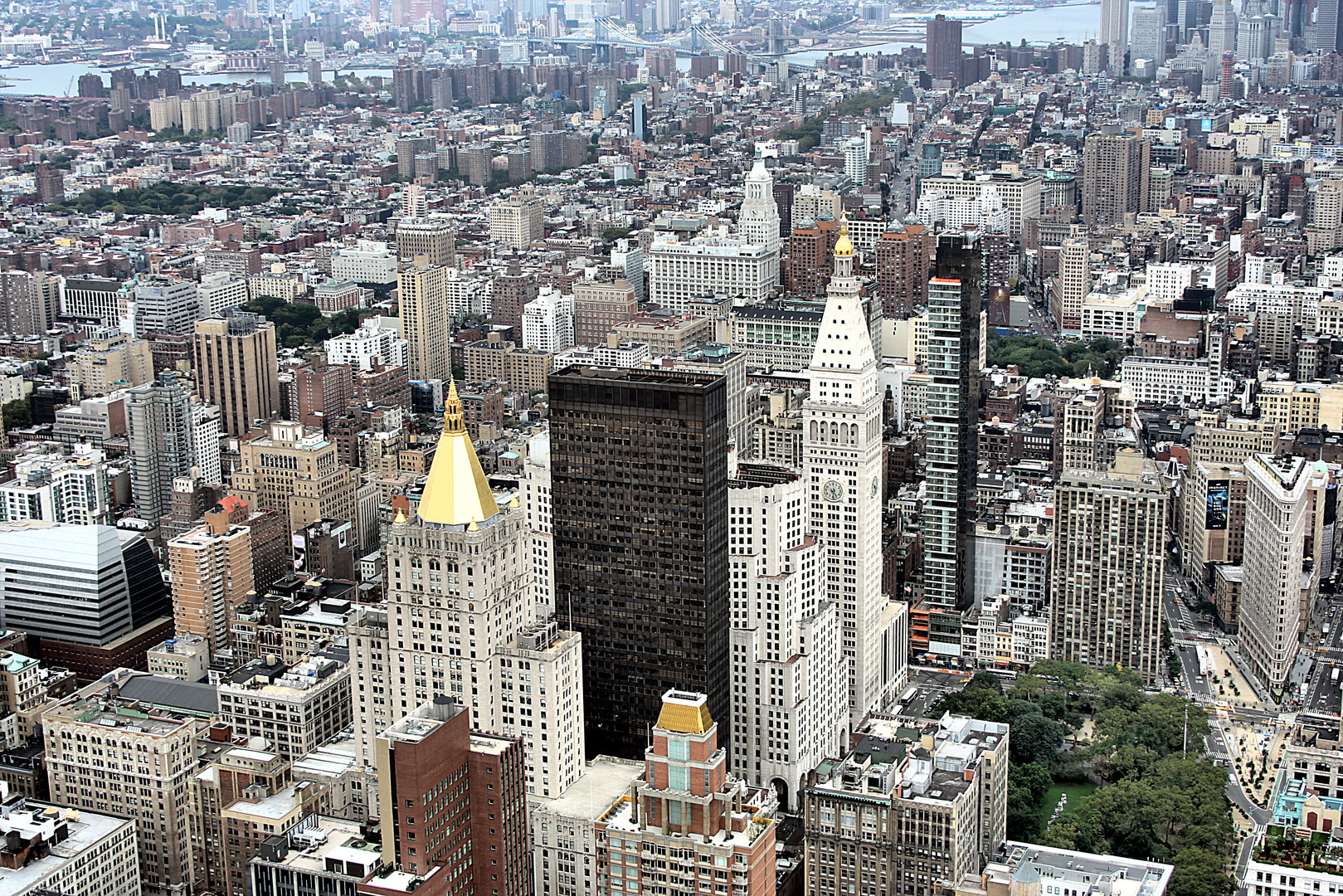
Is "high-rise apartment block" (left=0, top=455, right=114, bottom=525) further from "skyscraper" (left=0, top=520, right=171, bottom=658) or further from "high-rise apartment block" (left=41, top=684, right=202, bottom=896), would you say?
"high-rise apartment block" (left=41, top=684, right=202, bottom=896)

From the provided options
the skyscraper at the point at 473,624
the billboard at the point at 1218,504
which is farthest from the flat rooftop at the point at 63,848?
the billboard at the point at 1218,504

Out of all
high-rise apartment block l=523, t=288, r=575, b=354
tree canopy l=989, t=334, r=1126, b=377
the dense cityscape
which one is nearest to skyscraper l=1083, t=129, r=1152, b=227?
the dense cityscape

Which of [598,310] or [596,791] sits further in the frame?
[598,310]

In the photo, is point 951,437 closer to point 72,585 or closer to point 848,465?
point 848,465

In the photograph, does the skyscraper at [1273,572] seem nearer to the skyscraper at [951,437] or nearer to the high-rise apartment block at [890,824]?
the skyscraper at [951,437]

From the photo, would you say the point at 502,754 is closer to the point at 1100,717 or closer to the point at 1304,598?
the point at 1100,717

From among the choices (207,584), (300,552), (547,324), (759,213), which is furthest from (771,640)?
(759,213)

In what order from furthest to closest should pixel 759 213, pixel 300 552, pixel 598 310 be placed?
1. pixel 759 213
2. pixel 598 310
3. pixel 300 552
